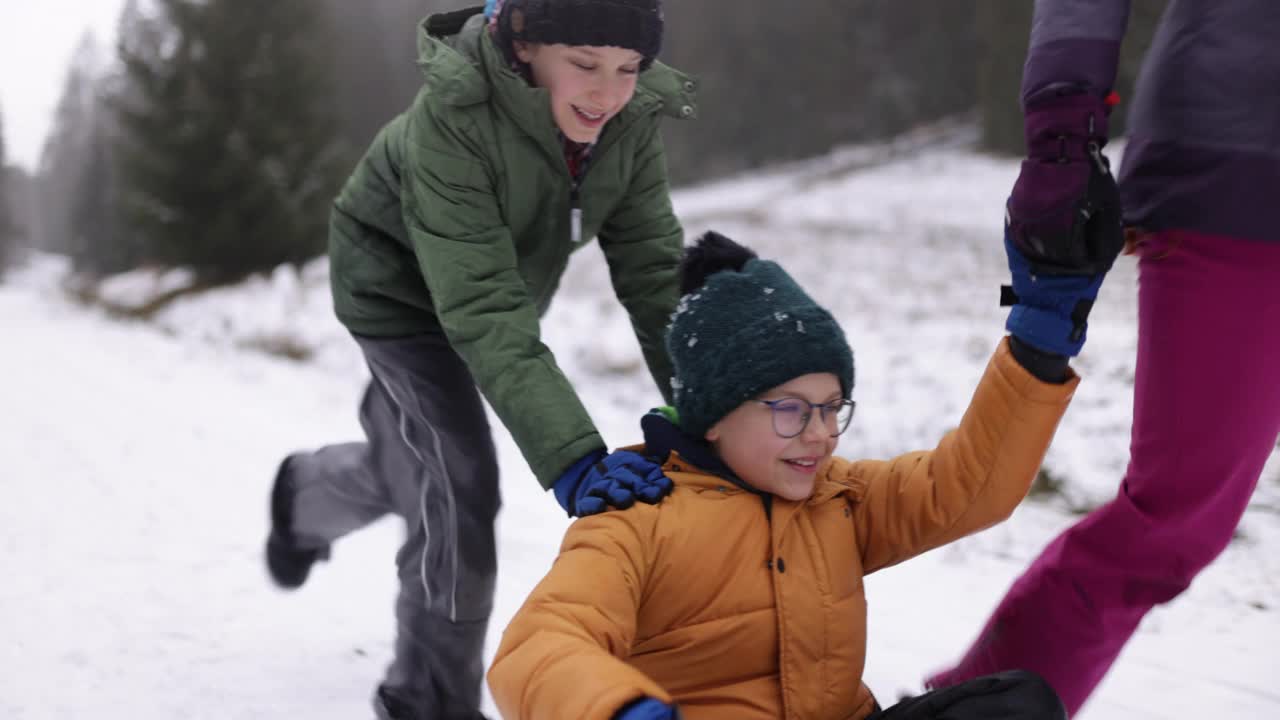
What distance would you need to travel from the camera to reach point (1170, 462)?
2215 millimetres

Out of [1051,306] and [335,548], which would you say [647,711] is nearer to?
[1051,306]

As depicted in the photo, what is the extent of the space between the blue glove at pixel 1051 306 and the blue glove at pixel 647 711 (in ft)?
2.96

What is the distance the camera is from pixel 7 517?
15.4 feet

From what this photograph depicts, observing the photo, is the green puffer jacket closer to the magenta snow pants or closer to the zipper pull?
the zipper pull

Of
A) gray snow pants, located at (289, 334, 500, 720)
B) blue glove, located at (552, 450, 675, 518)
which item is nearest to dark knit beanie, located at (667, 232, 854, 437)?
blue glove, located at (552, 450, 675, 518)

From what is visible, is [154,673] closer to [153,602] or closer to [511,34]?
[153,602]

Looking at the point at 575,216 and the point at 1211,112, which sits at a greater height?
the point at 1211,112

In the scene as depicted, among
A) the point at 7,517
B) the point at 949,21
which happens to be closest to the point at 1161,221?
the point at 7,517

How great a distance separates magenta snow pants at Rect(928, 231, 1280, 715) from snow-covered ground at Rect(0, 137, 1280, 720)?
775mm

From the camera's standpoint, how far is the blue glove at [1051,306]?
1868 millimetres

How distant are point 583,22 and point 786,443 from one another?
39.6 inches

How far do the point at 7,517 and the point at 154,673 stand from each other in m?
1.89

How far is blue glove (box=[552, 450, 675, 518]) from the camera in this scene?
198 centimetres

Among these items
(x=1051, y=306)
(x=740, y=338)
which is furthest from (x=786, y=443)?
(x=1051, y=306)
